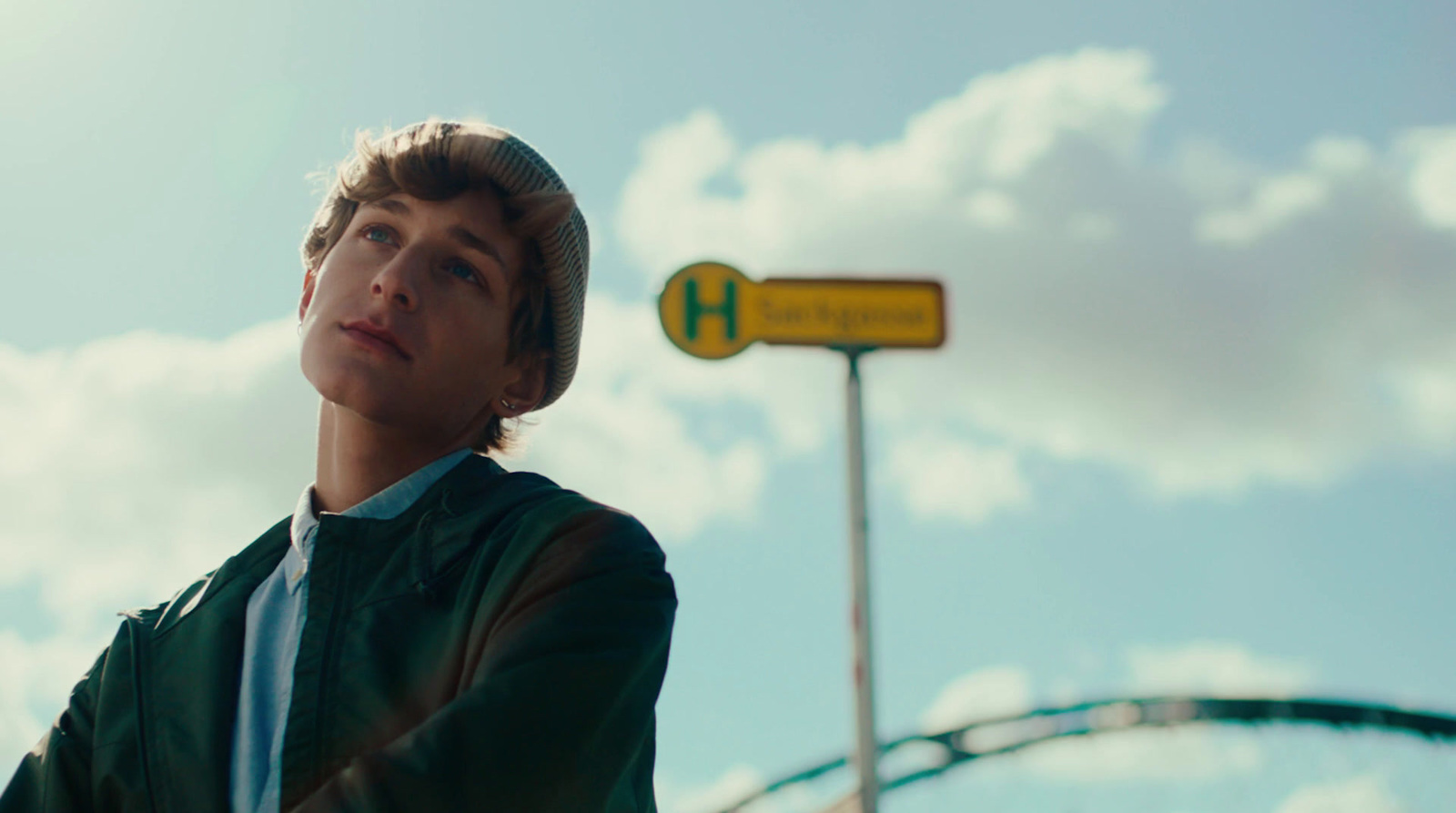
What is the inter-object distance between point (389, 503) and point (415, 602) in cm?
21

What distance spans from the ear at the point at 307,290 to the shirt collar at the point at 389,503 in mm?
425

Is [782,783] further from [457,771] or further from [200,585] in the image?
[457,771]

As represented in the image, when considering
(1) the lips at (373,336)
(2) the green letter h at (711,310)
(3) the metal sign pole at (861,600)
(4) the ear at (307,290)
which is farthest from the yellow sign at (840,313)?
(1) the lips at (373,336)

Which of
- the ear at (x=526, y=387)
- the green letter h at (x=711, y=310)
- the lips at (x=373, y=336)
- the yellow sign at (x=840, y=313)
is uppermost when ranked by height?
the green letter h at (x=711, y=310)

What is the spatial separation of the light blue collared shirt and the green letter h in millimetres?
4872

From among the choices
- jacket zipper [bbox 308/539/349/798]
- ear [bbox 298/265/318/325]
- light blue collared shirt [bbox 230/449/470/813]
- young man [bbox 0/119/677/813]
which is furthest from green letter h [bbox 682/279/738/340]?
jacket zipper [bbox 308/539/349/798]

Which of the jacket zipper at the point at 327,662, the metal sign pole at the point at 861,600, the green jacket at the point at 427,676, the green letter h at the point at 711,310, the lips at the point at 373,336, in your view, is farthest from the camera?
the green letter h at the point at 711,310

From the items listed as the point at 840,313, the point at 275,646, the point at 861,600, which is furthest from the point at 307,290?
the point at 840,313

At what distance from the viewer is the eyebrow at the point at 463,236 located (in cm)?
192

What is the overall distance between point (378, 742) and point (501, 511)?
1.11 feet

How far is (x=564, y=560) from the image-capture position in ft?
5.06

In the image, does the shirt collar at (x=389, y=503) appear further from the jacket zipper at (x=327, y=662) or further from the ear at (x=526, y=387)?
the ear at (x=526, y=387)

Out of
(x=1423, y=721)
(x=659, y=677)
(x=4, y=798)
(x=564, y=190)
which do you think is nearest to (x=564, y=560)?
(x=659, y=677)

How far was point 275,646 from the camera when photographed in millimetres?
1709
